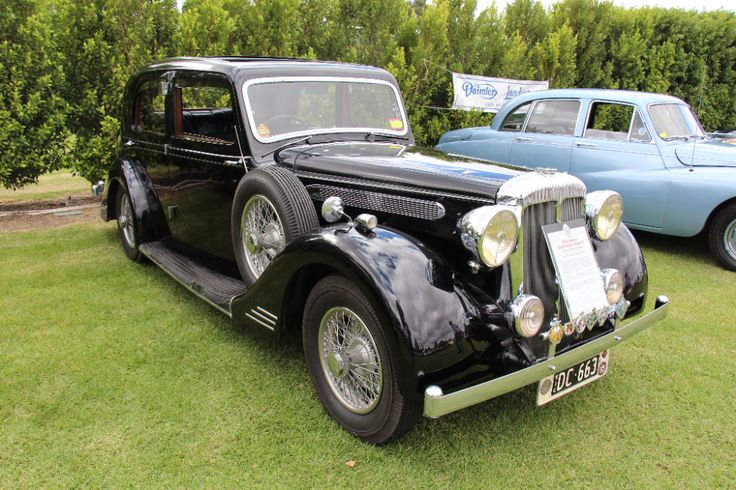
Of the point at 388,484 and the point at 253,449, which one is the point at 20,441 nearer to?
the point at 253,449

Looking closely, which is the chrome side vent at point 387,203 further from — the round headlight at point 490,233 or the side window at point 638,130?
the side window at point 638,130

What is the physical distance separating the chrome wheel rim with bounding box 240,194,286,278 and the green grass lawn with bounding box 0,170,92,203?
5229 mm

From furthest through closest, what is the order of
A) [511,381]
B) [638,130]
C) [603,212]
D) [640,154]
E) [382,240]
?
[638,130], [640,154], [603,212], [382,240], [511,381]

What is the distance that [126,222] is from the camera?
5262mm

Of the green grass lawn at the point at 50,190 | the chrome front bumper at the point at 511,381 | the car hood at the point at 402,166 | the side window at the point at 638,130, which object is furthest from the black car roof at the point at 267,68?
the green grass lawn at the point at 50,190

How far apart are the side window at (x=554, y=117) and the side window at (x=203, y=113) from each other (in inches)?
159

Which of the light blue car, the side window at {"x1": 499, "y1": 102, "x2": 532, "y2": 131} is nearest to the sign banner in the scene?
the side window at {"x1": 499, "y1": 102, "x2": 532, "y2": 131}

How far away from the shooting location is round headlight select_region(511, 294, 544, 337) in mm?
2404

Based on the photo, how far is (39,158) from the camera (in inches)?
260

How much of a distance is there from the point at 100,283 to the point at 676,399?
4.40m

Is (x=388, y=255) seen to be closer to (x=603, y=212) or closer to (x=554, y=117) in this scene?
(x=603, y=212)

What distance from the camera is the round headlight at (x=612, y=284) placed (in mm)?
2752

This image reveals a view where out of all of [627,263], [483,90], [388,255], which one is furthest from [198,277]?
[483,90]

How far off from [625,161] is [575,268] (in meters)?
3.90
